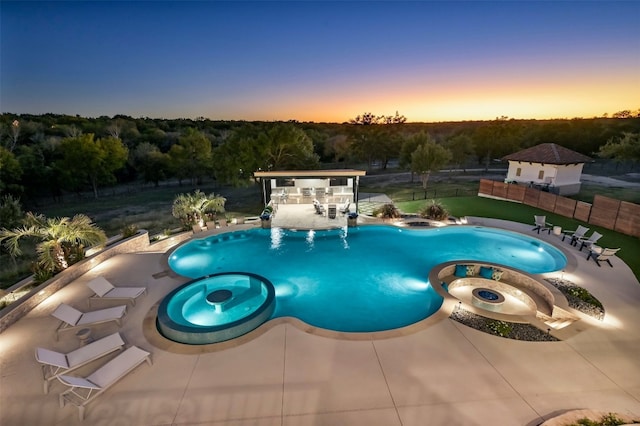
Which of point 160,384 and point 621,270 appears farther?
point 621,270

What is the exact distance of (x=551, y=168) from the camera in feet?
75.8

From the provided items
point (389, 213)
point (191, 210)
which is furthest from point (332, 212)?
point (191, 210)

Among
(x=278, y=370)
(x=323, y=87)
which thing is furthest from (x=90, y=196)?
(x=278, y=370)

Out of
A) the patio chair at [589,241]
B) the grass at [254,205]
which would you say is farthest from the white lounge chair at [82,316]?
the patio chair at [589,241]

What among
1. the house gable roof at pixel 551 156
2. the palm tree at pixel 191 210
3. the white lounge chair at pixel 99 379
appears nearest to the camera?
the white lounge chair at pixel 99 379

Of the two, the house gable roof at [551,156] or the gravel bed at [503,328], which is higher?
the house gable roof at [551,156]

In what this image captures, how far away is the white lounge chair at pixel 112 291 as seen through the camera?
27.7 ft

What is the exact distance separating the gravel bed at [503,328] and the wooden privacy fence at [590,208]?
12.2m

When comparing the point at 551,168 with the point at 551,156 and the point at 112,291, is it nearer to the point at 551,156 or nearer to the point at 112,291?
the point at 551,156

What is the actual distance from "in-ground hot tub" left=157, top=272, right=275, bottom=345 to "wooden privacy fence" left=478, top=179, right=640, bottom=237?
58.6 feet

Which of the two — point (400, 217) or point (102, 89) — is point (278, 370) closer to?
point (400, 217)

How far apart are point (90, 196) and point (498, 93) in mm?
50199

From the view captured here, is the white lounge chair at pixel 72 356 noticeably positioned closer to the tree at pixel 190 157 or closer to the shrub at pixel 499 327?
the shrub at pixel 499 327

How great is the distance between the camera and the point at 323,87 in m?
33.5
